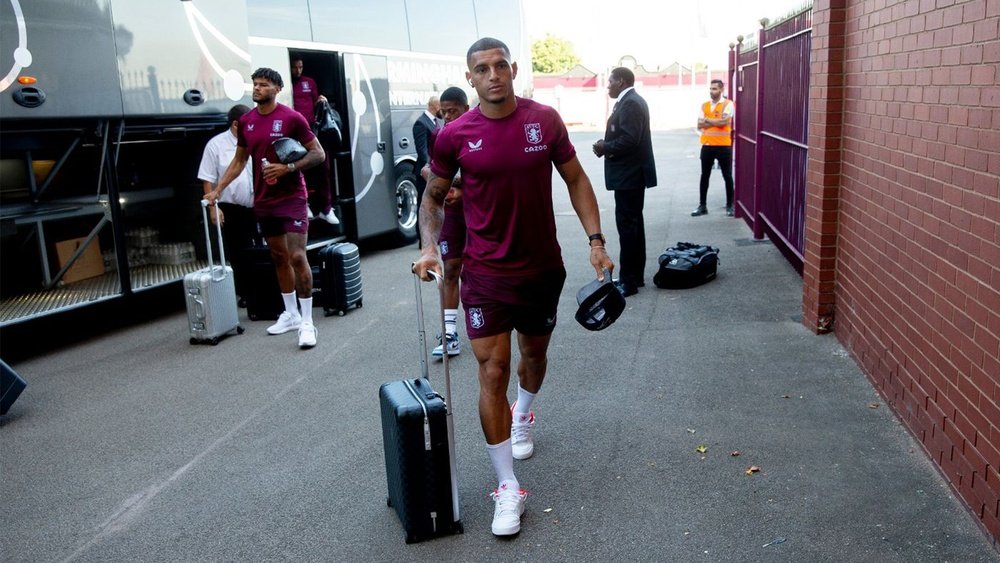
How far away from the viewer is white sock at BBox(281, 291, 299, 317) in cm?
797

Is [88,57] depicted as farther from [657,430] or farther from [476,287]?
[657,430]

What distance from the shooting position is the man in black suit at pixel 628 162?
27.8 ft

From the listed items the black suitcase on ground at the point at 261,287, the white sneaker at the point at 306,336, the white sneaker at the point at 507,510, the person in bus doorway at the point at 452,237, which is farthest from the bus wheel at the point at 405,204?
the white sneaker at the point at 507,510

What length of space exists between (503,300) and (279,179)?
148 inches

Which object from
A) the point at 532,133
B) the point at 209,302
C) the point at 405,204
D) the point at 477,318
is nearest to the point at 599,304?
the point at 477,318

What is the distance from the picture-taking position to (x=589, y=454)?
487cm

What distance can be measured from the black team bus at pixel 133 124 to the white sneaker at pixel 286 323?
1370 mm

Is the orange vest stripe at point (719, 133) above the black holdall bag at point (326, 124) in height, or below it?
below

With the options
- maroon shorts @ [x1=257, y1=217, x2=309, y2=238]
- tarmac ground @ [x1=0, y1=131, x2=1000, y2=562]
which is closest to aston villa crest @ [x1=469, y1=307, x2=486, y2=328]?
tarmac ground @ [x1=0, y1=131, x2=1000, y2=562]

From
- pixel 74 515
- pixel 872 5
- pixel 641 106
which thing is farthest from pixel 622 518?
pixel 641 106

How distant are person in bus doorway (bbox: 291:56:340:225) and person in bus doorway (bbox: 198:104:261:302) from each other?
62.8 inches

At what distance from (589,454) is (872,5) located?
3151 mm

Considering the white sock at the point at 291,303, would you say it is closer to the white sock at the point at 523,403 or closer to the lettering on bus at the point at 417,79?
the white sock at the point at 523,403

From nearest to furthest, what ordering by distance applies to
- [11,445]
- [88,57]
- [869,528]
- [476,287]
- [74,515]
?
[869,528]
[476,287]
[74,515]
[11,445]
[88,57]
